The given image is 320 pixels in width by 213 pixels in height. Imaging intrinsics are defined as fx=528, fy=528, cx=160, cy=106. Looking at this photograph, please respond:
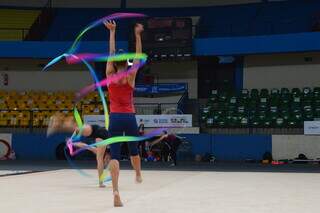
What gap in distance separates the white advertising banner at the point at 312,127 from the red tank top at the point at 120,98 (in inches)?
679

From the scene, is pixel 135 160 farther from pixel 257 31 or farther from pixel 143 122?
pixel 257 31

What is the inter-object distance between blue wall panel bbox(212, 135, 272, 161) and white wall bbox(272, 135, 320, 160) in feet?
1.13

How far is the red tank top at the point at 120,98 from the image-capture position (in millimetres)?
7586

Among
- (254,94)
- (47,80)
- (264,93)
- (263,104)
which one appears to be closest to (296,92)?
(264,93)

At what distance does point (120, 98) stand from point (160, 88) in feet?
70.8

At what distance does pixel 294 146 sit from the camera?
78.9ft

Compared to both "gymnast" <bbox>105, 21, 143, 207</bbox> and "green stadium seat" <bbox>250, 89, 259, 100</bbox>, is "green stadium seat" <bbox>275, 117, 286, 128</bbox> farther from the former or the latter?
"gymnast" <bbox>105, 21, 143, 207</bbox>

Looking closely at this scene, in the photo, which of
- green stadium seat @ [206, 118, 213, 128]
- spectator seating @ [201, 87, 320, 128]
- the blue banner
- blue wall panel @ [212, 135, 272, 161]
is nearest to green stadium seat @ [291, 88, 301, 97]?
spectator seating @ [201, 87, 320, 128]

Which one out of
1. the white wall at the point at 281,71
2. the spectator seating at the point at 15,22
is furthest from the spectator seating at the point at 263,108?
the spectator seating at the point at 15,22

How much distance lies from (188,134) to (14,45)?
10.7 metres

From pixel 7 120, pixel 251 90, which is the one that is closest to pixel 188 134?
pixel 251 90

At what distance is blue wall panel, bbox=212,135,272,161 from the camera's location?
24.3 m

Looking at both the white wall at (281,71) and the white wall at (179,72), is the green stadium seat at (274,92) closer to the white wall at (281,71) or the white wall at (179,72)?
the white wall at (281,71)

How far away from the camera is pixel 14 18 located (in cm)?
3297
